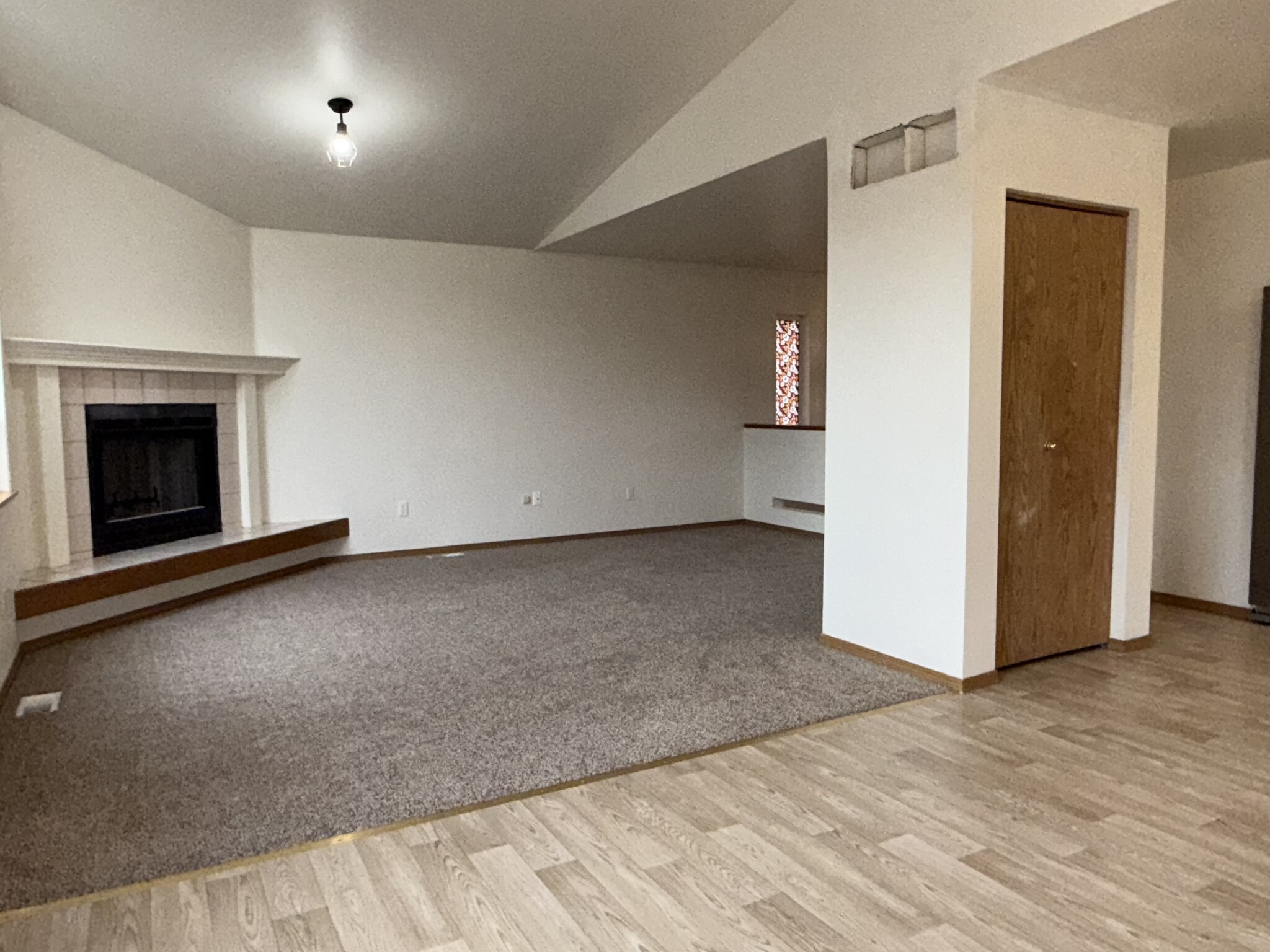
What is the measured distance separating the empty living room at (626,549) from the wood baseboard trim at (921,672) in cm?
2

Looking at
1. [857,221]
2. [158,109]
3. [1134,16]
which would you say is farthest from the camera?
[158,109]

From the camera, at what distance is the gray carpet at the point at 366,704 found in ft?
8.11

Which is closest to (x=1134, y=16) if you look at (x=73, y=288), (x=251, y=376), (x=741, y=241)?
(x=741, y=241)

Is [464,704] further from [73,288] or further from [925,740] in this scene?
[73,288]

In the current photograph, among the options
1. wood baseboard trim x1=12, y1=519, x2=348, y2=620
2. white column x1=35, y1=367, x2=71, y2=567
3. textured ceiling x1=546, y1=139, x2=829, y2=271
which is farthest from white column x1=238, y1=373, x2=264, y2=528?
textured ceiling x1=546, y1=139, x2=829, y2=271

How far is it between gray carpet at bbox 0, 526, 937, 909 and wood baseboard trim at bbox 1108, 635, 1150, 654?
3.75 feet

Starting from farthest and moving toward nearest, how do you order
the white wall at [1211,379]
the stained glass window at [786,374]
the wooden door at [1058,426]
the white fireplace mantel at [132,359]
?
the stained glass window at [786,374], the white wall at [1211,379], the white fireplace mantel at [132,359], the wooden door at [1058,426]

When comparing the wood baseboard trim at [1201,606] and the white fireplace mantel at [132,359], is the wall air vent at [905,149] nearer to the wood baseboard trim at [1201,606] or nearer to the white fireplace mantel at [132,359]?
the wood baseboard trim at [1201,606]

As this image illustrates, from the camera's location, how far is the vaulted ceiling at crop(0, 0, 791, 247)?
381cm

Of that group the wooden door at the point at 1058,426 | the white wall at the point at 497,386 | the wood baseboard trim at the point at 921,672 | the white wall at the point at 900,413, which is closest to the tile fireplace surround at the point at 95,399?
the white wall at the point at 497,386

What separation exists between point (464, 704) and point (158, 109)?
3.37 metres

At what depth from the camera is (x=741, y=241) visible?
6574mm

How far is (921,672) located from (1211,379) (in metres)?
2.56

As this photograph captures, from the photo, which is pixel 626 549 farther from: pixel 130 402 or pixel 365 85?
pixel 365 85
